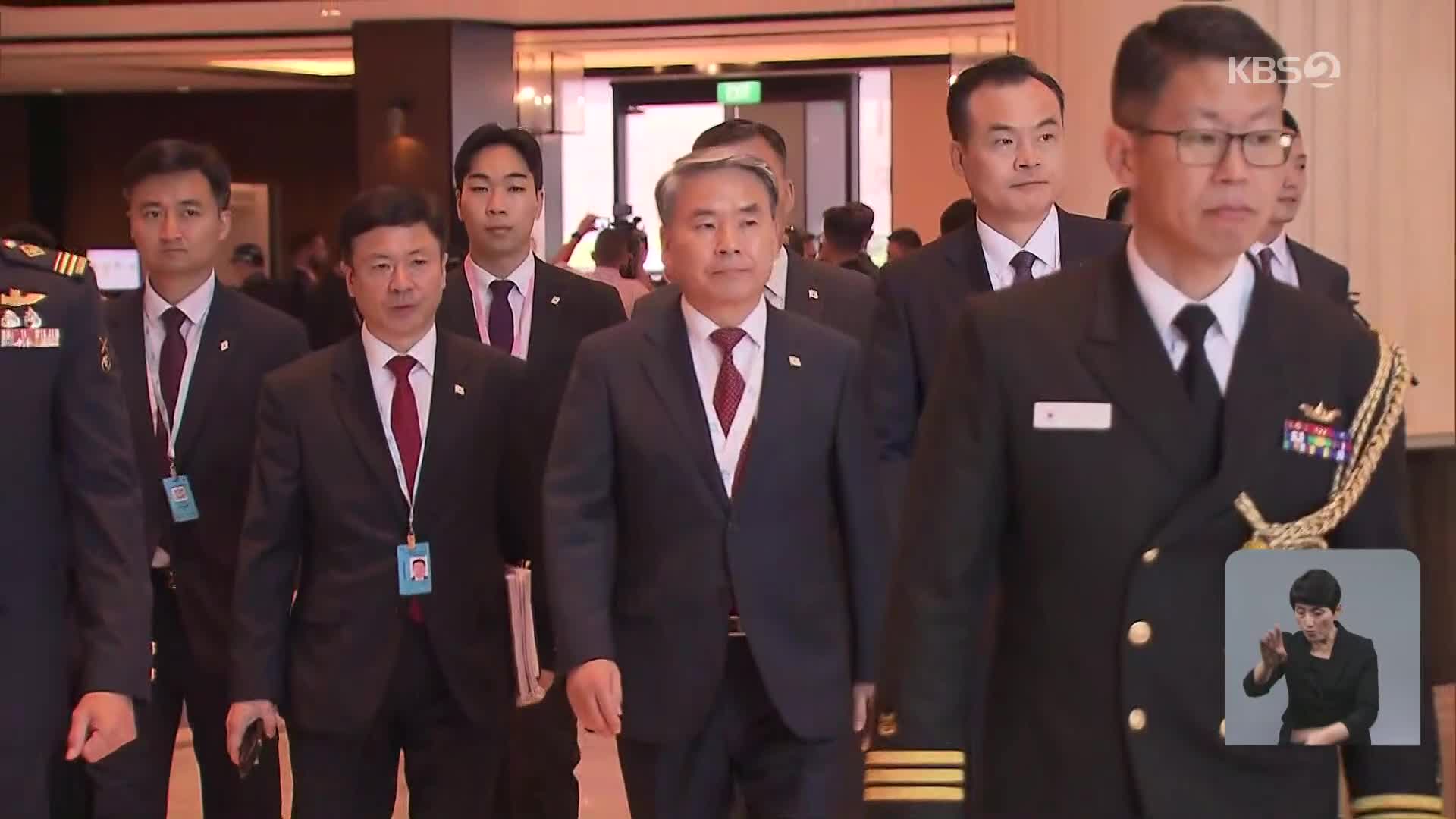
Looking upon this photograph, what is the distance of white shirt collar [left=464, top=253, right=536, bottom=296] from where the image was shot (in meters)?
5.25

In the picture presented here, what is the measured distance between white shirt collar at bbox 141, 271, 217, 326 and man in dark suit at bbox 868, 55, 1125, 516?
1782 millimetres

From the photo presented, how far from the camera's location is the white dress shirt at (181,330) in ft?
15.6

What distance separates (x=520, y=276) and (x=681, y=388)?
168cm

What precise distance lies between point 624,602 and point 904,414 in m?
0.69

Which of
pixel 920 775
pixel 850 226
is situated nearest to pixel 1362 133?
pixel 850 226

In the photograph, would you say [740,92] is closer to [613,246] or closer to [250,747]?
[613,246]

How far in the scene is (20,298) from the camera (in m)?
3.06

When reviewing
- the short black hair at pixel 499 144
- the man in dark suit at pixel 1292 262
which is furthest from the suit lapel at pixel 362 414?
the man in dark suit at pixel 1292 262

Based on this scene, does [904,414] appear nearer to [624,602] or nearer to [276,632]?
[624,602]

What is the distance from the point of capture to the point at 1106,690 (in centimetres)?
217

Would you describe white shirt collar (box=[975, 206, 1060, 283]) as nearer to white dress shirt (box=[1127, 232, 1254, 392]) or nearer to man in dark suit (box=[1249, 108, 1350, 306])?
man in dark suit (box=[1249, 108, 1350, 306])

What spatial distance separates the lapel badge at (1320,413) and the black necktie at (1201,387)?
0.30ft

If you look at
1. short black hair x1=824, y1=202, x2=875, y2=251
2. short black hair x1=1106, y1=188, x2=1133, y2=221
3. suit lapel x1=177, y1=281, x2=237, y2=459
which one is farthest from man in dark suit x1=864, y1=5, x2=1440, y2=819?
short black hair x1=824, y1=202, x2=875, y2=251

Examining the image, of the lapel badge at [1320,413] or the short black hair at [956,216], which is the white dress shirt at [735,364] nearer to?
the lapel badge at [1320,413]
